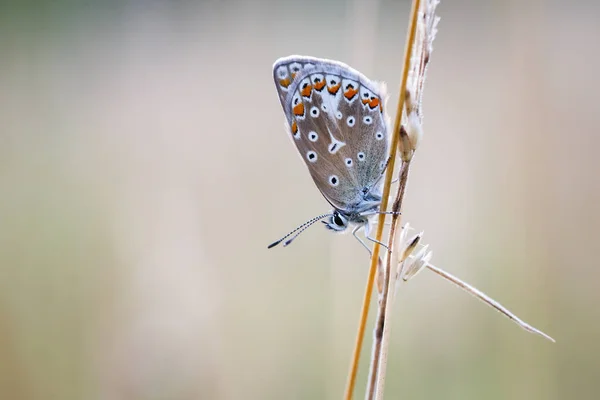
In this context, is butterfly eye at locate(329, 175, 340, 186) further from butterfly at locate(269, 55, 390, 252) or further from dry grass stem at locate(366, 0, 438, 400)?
dry grass stem at locate(366, 0, 438, 400)

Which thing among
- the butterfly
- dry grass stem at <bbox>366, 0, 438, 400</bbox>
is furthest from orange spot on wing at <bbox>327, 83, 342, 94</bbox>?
dry grass stem at <bbox>366, 0, 438, 400</bbox>

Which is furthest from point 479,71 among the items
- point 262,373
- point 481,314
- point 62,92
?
point 62,92

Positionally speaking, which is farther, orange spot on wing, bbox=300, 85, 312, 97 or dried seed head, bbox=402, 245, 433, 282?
orange spot on wing, bbox=300, 85, 312, 97

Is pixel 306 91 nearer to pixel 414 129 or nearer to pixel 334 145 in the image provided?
pixel 334 145

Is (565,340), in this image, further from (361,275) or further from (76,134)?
(76,134)

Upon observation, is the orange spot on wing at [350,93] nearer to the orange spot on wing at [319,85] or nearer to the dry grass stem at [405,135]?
the orange spot on wing at [319,85]

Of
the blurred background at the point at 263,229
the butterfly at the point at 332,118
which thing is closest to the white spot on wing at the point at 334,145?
the butterfly at the point at 332,118

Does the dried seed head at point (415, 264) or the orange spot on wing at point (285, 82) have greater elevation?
the orange spot on wing at point (285, 82)
